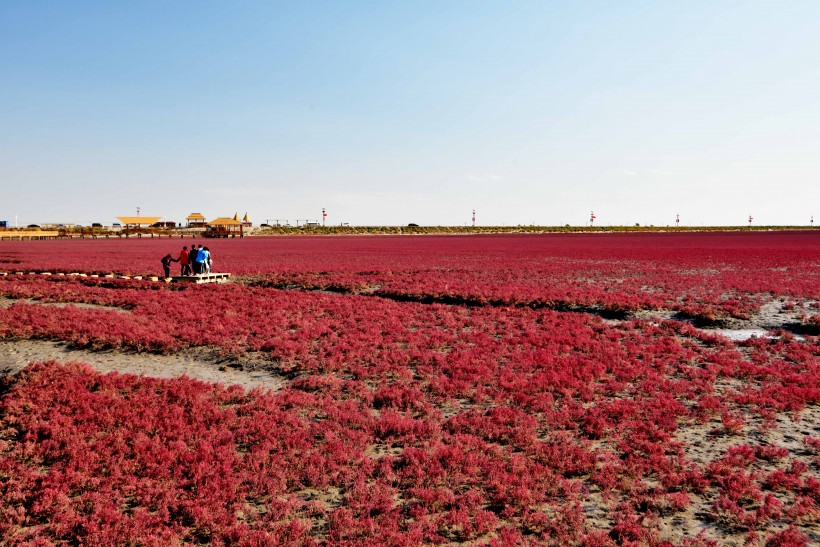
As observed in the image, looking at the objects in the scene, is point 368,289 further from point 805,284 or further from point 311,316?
point 805,284

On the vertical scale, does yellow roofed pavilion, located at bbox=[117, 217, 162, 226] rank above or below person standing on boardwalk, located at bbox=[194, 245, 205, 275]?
above

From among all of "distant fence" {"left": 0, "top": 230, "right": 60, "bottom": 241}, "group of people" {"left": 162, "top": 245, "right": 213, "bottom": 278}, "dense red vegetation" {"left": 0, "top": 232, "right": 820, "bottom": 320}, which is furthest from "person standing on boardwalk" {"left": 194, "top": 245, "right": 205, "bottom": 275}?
"distant fence" {"left": 0, "top": 230, "right": 60, "bottom": 241}

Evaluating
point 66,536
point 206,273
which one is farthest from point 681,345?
point 206,273

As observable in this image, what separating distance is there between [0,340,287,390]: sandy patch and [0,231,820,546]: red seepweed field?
40 centimetres

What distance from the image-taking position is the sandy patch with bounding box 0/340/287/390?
569 inches

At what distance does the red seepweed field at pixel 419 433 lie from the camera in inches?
291

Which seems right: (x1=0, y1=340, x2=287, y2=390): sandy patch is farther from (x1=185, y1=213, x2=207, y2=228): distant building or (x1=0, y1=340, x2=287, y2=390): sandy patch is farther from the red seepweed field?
(x1=185, y1=213, x2=207, y2=228): distant building

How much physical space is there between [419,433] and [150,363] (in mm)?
9821

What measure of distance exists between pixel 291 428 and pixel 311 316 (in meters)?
12.7

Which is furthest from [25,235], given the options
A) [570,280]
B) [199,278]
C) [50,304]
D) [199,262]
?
[570,280]

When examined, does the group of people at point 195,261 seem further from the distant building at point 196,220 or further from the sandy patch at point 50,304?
the distant building at point 196,220

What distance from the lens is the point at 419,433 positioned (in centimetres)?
1045

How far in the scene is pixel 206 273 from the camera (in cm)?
3431

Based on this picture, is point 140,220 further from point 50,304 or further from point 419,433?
point 419,433
